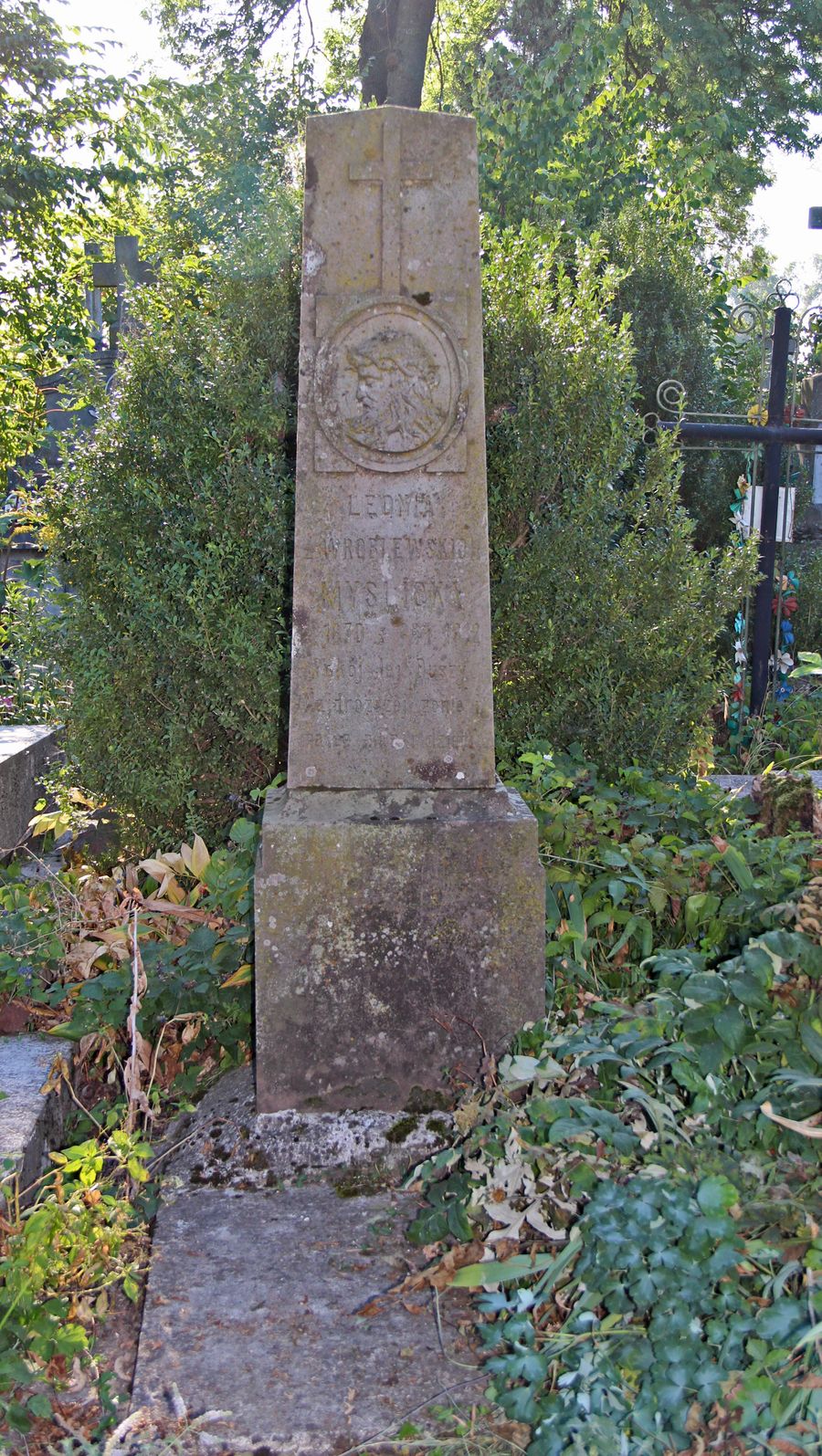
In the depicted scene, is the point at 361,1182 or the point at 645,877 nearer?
the point at 361,1182

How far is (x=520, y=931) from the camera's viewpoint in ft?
9.90

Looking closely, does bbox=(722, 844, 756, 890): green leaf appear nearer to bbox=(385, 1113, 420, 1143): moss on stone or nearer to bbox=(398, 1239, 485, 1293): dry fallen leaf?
bbox=(385, 1113, 420, 1143): moss on stone

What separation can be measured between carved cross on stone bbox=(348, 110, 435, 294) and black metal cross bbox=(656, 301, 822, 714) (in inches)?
151

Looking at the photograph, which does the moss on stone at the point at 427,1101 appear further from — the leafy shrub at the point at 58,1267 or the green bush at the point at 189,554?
the green bush at the point at 189,554

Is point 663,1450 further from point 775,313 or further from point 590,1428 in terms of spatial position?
point 775,313

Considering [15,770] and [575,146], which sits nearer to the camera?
[15,770]

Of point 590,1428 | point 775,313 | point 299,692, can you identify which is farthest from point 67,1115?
point 775,313

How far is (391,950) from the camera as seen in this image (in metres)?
3.01

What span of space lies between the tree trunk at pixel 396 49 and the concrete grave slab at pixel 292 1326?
969 centimetres

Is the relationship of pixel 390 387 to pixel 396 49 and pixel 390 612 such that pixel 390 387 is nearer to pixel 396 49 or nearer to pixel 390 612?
pixel 390 612

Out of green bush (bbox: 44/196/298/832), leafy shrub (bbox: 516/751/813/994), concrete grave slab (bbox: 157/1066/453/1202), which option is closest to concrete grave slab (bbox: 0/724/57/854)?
green bush (bbox: 44/196/298/832)

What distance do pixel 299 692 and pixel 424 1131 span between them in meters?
1.12

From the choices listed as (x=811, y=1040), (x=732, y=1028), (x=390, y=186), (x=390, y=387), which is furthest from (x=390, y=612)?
(x=811, y=1040)

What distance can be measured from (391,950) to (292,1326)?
0.93m
